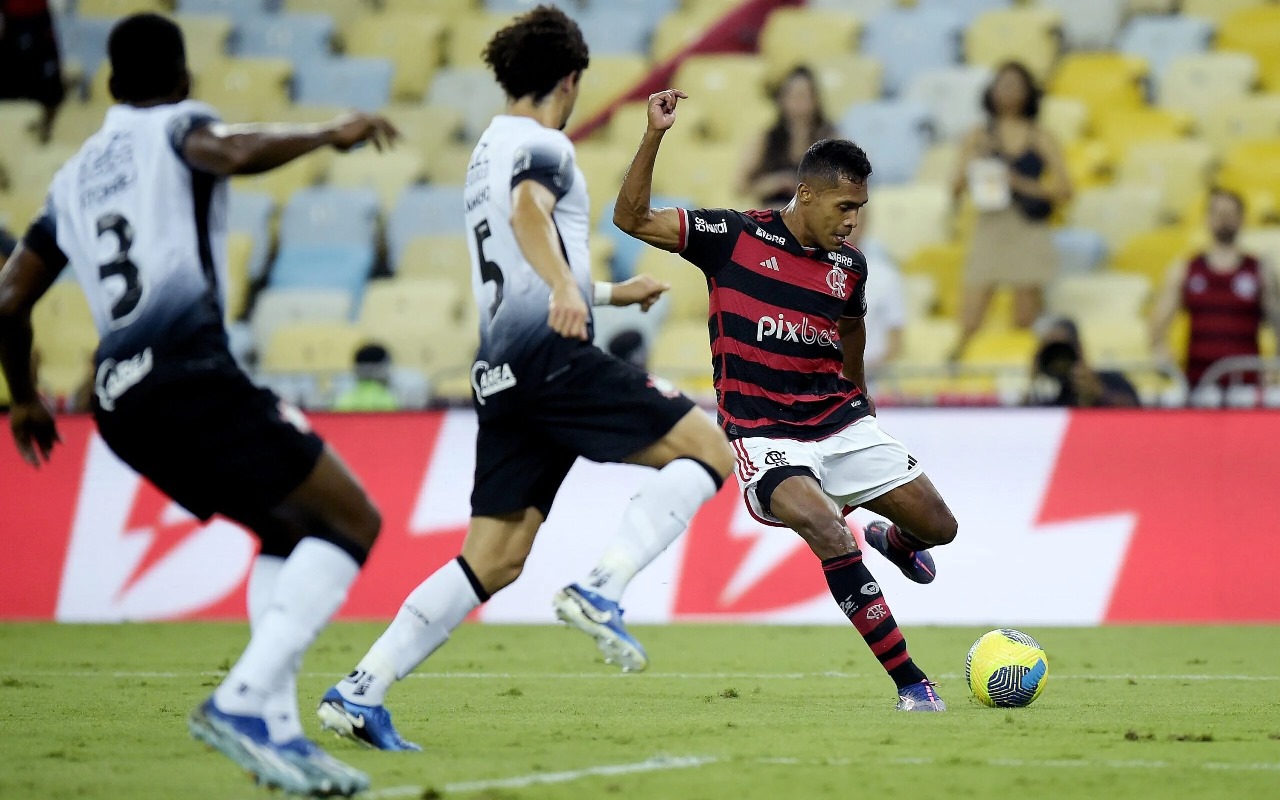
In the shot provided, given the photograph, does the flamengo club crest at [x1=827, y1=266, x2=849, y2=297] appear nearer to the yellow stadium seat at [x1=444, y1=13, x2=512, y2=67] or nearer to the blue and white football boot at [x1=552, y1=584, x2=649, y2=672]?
the blue and white football boot at [x1=552, y1=584, x2=649, y2=672]

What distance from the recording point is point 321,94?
19.1 metres

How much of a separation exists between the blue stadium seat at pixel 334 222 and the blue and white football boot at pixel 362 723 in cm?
1154

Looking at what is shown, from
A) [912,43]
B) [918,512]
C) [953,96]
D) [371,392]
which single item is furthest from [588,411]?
[912,43]

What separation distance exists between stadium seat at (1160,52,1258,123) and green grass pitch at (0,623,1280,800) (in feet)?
25.2

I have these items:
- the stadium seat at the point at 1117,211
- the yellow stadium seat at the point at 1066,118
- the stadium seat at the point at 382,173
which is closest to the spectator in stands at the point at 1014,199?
the stadium seat at the point at 1117,211

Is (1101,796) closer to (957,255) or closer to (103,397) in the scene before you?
(103,397)


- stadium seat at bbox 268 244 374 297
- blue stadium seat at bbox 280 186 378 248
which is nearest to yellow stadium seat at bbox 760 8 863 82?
blue stadium seat at bbox 280 186 378 248

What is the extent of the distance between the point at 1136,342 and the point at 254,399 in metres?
10.5

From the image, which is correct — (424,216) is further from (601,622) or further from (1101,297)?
(601,622)

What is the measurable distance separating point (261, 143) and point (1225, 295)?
10123 millimetres

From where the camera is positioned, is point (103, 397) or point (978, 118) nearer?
point (103, 397)

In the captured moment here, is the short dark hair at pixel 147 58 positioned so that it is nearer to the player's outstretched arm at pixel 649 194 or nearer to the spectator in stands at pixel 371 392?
the player's outstretched arm at pixel 649 194

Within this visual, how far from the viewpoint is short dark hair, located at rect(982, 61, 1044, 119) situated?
14.3 m

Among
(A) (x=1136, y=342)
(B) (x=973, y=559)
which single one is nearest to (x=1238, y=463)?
(B) (x=973, y=559)
